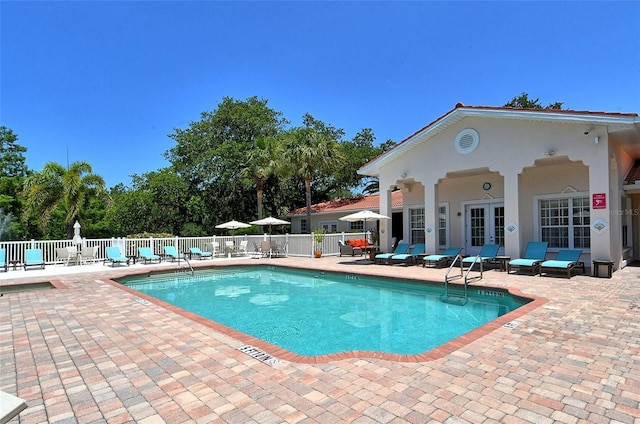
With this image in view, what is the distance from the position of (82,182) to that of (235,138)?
18359mm

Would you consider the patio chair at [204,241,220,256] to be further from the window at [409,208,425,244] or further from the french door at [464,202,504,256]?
the french door at [464,202,504,256]

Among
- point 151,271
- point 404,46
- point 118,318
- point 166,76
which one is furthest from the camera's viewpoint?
point 166,76

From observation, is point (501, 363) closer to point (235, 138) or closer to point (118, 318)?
point (118, 318)

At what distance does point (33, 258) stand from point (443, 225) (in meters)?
18.1

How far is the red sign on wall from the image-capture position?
1134 centimetres

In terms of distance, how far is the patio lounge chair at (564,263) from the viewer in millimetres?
11295

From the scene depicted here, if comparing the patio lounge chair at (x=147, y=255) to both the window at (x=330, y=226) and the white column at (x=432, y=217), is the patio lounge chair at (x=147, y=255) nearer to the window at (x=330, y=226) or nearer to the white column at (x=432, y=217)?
the white column at (x=432, y=217)

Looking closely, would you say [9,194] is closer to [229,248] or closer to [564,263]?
[229,248]

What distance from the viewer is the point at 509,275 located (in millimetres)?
12055

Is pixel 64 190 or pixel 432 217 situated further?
pixel 64 190

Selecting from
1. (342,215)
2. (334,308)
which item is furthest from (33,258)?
(342,215)

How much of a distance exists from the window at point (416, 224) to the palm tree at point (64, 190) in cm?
1763

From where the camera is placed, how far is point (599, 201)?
11461 mm

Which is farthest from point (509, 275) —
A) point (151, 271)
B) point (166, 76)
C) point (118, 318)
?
point (166, 76)
